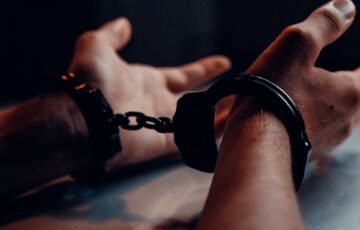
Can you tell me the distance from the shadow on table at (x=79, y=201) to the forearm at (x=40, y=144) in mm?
23

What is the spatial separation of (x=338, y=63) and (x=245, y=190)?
0.82 m

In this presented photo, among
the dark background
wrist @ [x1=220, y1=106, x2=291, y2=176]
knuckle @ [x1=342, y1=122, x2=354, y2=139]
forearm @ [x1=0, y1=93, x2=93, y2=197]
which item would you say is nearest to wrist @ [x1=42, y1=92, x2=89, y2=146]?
forearm @ [x1=0, y1=93, x2=93, y2=197]

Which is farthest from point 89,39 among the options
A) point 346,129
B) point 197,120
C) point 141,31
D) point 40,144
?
point 141,31

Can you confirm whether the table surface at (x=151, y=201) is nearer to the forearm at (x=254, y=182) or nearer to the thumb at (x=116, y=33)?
the forearm at (x=254, y=182)

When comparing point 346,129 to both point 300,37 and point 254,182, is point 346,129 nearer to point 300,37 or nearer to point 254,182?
point 300,37

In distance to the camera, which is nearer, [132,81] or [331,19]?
[331,19]

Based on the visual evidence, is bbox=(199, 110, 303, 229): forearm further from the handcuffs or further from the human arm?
the human arm

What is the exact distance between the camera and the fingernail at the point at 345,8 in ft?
2.07

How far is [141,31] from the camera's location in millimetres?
1485

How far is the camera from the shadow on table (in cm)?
61

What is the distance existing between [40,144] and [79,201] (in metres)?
0.10

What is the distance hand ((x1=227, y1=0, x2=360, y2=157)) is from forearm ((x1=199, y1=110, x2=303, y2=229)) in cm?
5

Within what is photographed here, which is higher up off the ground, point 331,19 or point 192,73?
point 331,19

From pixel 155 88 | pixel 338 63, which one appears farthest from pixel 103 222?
pixel 338 63
